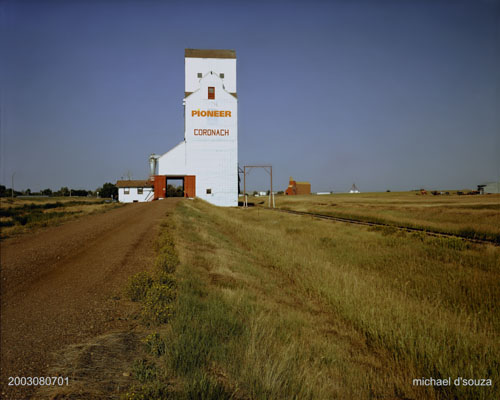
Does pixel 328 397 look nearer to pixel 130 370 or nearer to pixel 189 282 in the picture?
pixel 130 370

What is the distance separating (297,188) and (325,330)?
13793 centimetres

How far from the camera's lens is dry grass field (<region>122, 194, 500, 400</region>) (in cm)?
376

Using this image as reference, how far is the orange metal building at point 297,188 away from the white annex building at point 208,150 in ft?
→ 321

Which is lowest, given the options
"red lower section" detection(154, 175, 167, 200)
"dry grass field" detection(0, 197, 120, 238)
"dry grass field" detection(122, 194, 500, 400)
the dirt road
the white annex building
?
"dry grass field" detection(122, 194, 500, 400)

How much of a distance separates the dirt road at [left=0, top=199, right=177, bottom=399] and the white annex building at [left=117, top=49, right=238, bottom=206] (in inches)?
1215

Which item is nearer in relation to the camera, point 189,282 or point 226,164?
point 189,282

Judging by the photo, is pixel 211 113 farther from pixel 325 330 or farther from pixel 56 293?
pixel 325 330

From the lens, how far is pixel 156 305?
5.36 metres

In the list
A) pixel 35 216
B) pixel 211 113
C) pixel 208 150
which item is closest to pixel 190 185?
pixel 208 150

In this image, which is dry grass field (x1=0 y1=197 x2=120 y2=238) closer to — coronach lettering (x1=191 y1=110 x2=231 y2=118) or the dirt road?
the dirt road

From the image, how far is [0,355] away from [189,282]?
3685 millimetres

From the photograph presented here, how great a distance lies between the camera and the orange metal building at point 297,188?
14000 centimetres

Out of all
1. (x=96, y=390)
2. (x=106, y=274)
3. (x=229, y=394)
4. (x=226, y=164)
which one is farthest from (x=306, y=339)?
(x=226, y=164)

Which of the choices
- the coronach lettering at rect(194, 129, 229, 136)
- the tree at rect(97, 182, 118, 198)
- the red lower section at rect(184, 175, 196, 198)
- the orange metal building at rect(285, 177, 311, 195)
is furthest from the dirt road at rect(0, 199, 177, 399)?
the orange metal building at rect(285, 177, 311, 195)
